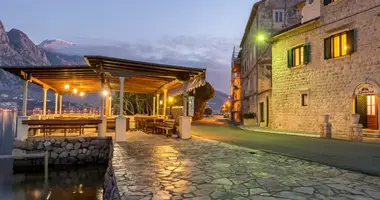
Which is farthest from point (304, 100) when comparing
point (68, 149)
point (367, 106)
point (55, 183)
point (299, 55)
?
point (55, 183)

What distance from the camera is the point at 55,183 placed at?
9898 millimetres

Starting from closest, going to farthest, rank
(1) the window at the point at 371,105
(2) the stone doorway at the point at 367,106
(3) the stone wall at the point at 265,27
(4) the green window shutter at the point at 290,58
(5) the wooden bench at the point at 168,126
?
(5) the wooden bench at the point at 168,126 → (2) the stone doorway at the point at 367,106 → (1) the window at the point at 371,105 → (4) the green window shutter at the point at 290,58 → (3) the stone wall at the point at 265,27

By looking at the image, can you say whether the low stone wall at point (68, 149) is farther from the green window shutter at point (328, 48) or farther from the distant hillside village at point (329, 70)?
the green window shutter at point (328, 48)

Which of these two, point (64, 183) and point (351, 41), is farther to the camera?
point (351, 41)

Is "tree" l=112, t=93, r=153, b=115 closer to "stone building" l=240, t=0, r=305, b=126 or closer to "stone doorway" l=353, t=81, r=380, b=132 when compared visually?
"stone building" l=240, t=0, r=305, b=126

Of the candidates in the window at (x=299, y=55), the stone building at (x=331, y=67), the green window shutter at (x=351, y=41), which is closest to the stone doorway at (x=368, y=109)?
the stone building at (x=331, y=67)

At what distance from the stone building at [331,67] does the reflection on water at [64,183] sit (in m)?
12.7

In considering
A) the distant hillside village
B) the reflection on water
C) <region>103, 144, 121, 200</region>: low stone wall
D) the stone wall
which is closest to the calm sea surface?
the reflection on water

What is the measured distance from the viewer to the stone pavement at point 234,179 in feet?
14.3

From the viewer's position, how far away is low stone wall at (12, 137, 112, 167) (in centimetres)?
1152

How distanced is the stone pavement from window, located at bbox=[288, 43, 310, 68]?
37.7 feet

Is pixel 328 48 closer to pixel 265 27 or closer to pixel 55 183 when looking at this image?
pixel 265 27

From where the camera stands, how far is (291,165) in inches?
272

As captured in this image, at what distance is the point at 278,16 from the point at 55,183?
2323 centimetres
